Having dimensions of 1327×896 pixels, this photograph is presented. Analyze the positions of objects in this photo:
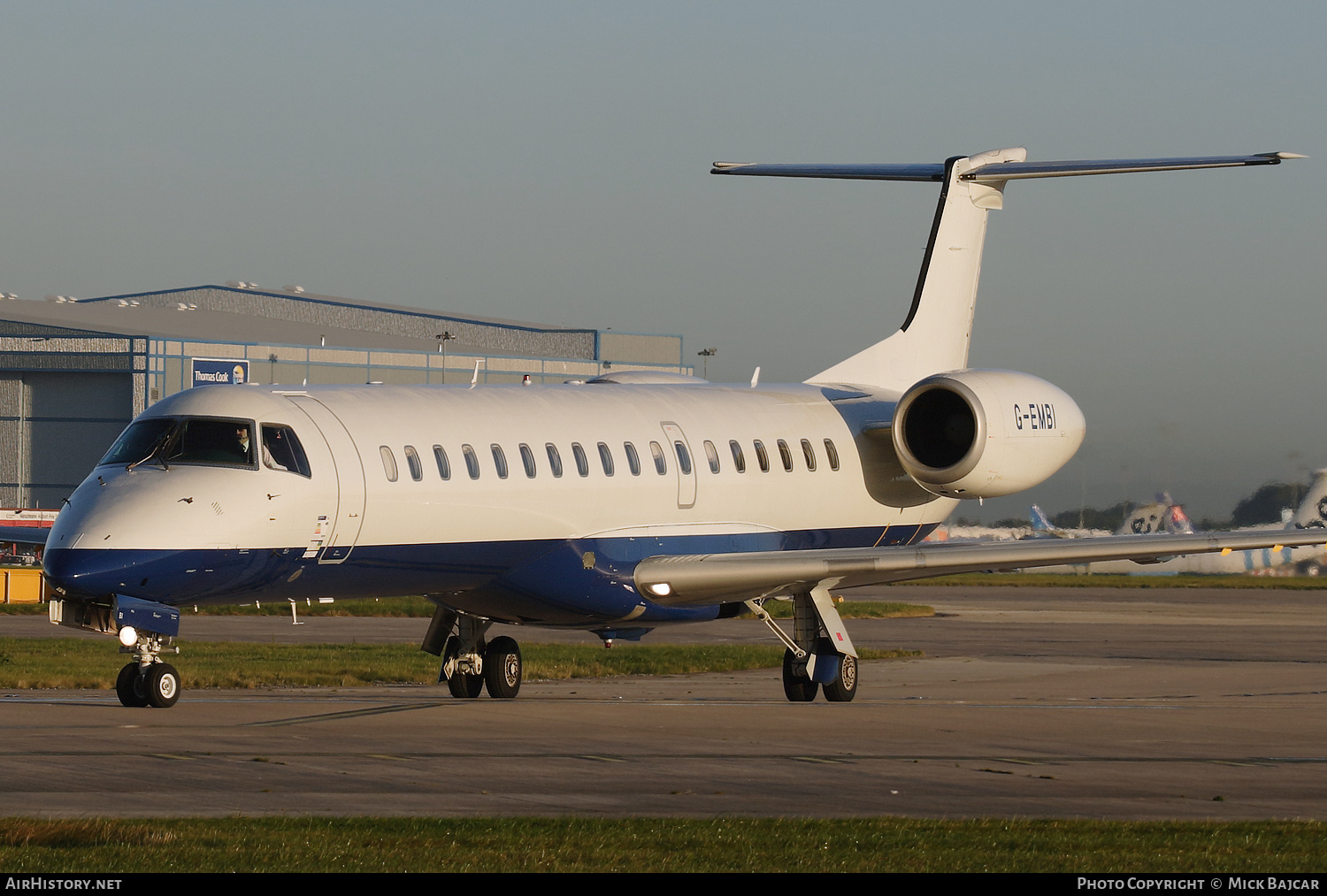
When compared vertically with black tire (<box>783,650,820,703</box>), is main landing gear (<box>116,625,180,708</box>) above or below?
above

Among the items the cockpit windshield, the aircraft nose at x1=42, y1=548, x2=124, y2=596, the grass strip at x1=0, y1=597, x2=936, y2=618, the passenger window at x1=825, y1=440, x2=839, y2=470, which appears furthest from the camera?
the grass strip at x1=0, y1=597, x2=936, y2=618

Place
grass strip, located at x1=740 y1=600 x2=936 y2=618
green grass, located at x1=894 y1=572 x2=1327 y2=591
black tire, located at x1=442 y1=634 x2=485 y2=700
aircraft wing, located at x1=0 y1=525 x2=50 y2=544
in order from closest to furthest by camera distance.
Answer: aircraft wing, located at x1=0 y1=525 x2=50 y2=544
black tire, located at x1=442 y1=634 x2=485 y2=700
grass strip, located at x1=740 y1=600 x2=936 y2=618
green grass, located at x1=894 y1=572 x2=1327 y2=591

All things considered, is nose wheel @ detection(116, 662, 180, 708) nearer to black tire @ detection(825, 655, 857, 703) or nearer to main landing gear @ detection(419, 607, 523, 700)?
main landing gear @ detection(419, 607, 523, 700)

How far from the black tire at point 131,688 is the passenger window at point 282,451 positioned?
2.58 meters

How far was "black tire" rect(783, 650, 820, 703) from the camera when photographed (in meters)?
22.4

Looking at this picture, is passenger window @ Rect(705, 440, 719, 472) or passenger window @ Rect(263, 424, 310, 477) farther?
passenger window @ Rect(705, 440, 719, 472)

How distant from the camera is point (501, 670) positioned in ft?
73.1

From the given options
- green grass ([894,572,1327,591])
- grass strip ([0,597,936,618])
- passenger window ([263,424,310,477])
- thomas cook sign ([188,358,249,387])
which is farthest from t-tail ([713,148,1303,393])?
thomas cook sign ([188,358,249,387])

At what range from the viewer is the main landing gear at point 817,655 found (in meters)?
22.2

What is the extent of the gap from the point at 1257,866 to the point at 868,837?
92.6 inches

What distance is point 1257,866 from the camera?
10.2 metres

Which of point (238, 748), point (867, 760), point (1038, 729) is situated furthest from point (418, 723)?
point (1038, 729)

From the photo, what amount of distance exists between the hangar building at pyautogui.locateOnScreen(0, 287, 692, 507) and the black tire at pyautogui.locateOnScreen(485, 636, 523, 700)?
44498 mm

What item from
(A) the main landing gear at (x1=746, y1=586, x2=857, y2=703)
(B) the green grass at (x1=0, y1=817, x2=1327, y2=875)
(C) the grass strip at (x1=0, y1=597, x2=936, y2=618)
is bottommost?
(C) the grass strip at (x1=0, y1=597, x2=936, y2=618)
